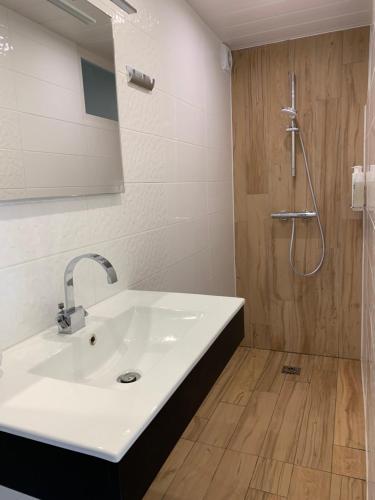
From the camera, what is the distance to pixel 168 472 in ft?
5.83

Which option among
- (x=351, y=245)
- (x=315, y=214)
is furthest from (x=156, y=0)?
(x=351, y=245)

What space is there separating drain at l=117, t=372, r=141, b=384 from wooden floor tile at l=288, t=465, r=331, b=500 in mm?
1028

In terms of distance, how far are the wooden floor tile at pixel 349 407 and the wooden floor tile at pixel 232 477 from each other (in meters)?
0.51

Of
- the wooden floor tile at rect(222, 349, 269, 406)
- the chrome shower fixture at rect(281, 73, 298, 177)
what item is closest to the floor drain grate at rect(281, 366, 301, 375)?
the wooden floor tile at rect(222, 349, 269, 406)

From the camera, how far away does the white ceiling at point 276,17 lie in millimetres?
2107

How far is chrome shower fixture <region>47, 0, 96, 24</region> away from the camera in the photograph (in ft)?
3.90

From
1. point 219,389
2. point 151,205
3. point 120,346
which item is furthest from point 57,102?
point 219,389

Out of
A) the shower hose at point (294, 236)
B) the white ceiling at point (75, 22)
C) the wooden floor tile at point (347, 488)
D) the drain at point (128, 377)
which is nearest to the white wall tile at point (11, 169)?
the white ceiling at point (75, 22)

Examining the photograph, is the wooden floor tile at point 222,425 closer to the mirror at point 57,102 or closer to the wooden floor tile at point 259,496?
the wooden floor tile at point 259,496

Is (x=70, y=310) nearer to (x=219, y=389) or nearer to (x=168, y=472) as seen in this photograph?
(x=168, y=472)

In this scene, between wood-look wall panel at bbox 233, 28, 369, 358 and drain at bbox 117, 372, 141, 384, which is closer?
drain at bbox 117, 372, 141, 384

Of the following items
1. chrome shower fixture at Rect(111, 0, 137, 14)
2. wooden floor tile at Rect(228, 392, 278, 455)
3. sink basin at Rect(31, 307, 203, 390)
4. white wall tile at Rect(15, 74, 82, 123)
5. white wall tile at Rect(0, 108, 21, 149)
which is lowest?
wooden floor tile at Rect(228, 392, 278, 455)

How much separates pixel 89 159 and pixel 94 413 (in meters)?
0.91

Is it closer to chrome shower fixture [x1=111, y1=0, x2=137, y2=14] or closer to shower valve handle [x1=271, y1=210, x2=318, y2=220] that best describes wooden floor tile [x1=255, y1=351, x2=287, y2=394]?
shower valve handle [x1=271, y1=210, x2=318, y2=220]
